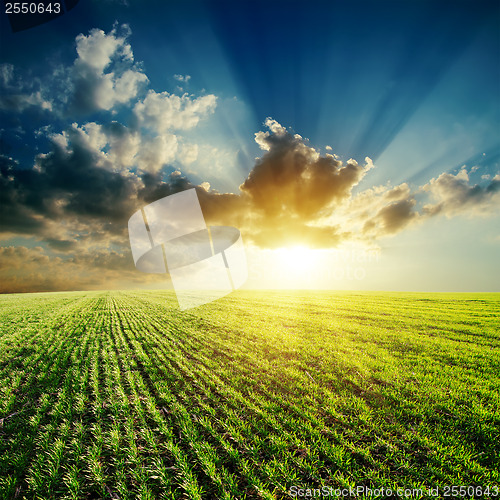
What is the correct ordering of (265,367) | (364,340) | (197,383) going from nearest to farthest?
(197,383), (265,367), (364,340)

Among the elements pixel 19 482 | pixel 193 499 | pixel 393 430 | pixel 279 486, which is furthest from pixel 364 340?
pixel 19 482

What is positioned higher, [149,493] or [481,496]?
[149,493]

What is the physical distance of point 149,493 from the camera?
3.95m

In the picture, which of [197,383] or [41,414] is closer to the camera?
[41,414]

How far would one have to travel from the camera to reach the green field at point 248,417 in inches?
167

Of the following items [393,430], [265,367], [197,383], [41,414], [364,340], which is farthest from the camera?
[364,340]

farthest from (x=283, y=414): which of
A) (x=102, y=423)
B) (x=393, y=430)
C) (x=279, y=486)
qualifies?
(x=102, y=423)

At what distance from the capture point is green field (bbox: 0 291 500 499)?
13.9 ft

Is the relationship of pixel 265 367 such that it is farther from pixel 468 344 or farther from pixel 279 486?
pixel 468 344

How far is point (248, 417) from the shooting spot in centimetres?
599

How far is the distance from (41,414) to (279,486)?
23.0 ft

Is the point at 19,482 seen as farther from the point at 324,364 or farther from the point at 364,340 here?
the point at 364,340

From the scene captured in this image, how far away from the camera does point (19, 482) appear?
437cm

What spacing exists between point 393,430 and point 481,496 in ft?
5.22
